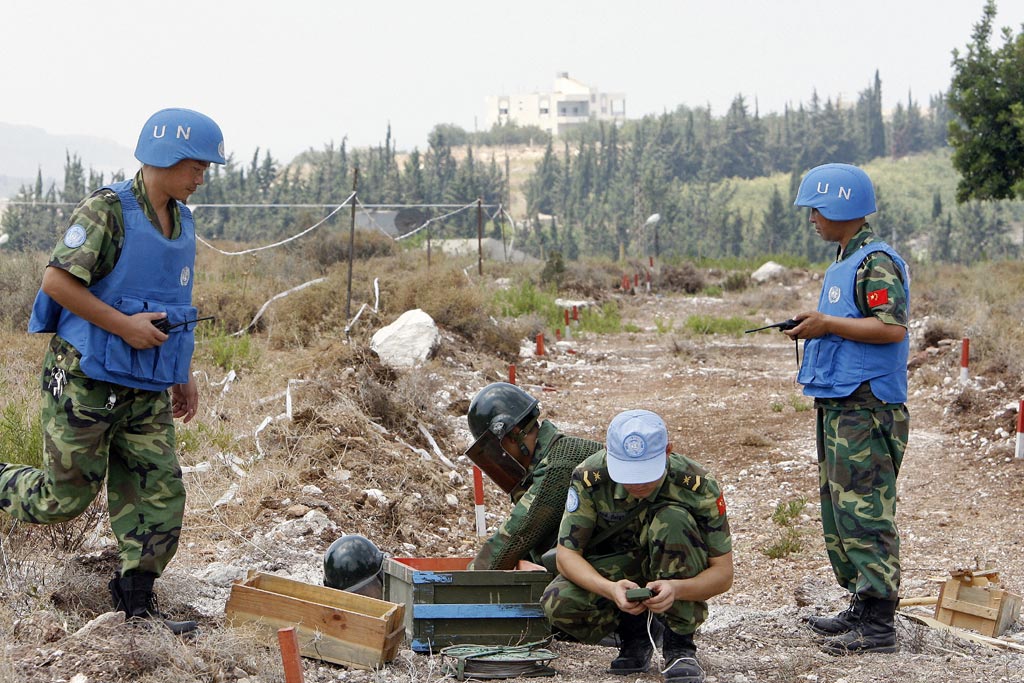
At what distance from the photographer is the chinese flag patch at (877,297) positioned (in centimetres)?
466

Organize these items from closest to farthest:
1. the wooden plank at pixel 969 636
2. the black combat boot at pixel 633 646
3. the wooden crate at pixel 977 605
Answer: the black combat boot at pixel 633 646
the wooden plank at pixel 969 636
the wooden crate at pixel 977 605

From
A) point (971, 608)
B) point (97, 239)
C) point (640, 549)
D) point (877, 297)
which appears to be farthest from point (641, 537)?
point (97, 239)

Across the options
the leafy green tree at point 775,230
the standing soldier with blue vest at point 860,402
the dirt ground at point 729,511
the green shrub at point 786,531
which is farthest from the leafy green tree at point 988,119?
the leafy green tree at point 775,230

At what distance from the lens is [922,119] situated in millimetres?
118750

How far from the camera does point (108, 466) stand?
14.1 feet

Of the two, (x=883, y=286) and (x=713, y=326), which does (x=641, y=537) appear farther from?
(x=713, y=326)

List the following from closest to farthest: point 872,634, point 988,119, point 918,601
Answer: point 872,634 < point 918,601 < point 988,119

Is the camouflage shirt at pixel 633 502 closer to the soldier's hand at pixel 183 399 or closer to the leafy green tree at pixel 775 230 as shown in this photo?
the soldier's hand at pixel 183 399

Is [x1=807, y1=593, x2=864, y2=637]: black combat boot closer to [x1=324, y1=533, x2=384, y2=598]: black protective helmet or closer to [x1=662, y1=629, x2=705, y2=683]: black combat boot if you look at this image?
[x1=662, y1=629, x2=705, y2=683]: black combat boot

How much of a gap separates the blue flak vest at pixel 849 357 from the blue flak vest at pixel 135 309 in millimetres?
2644

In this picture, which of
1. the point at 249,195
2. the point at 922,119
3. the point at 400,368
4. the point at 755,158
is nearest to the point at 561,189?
the point at 755,158

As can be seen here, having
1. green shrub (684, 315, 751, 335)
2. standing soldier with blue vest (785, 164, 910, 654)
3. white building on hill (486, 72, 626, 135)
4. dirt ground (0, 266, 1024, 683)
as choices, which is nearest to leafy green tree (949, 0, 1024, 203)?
green shrub (684, 315, 751, 335)

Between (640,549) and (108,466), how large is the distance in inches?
83.3

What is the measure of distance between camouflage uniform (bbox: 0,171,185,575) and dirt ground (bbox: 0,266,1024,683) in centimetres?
47
